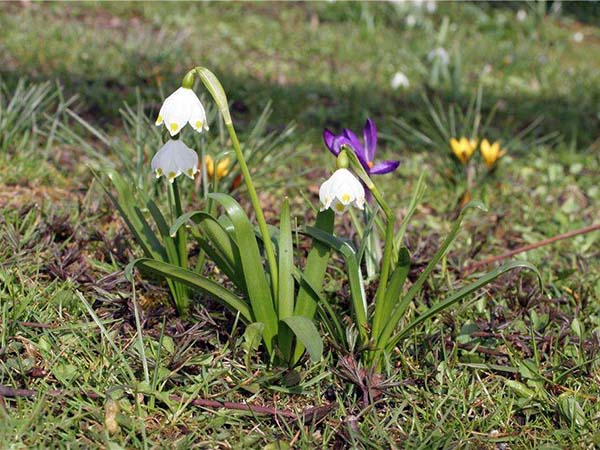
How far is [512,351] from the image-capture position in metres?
1.92

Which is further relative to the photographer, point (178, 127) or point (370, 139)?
point (370, 139)

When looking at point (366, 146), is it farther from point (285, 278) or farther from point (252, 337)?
point (252, 337)

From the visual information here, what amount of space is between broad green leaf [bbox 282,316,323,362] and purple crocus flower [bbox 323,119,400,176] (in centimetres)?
45

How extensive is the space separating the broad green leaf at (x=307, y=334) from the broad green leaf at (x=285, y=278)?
0.24 feet

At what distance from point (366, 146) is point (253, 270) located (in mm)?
545

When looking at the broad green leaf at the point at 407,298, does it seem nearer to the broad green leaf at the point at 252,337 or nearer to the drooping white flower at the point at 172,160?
the broad green leaf at the point at 252,337

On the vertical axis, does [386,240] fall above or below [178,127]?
below

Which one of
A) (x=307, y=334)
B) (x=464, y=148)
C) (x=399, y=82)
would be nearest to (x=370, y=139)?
(x=307, y=334)

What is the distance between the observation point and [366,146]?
78.1 inches

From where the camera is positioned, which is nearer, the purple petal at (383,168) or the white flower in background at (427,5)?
the purple petal at (383,168)

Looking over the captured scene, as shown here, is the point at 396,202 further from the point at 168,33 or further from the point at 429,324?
the point at 168,33

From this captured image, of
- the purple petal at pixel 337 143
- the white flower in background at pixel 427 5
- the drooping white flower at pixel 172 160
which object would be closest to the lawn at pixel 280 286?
the drooping white flower at pixel 172 160

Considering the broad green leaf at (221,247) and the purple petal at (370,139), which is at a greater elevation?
the purple petal at (370,139)

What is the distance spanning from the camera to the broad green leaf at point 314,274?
1698mm
